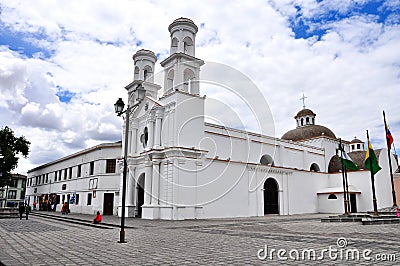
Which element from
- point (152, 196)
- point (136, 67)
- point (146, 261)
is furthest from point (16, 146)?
point (146, 261)

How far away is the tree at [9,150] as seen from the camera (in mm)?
38812

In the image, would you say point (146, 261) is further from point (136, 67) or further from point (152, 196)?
point (136, 67)

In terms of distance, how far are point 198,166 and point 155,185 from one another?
3852 mm

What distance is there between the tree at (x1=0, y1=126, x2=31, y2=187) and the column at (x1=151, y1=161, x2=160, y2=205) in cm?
2147

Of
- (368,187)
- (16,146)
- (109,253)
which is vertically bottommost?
(109,253)

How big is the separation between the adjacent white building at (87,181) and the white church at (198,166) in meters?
0.78

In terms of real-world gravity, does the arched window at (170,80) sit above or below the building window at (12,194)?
above

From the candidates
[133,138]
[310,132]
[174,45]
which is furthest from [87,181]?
[310,132]

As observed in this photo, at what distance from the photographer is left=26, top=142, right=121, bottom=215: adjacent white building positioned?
34.0m

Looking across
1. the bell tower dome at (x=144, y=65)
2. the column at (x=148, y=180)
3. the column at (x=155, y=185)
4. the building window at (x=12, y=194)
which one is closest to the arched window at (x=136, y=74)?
the bell tower dome at (x=144, y=65)

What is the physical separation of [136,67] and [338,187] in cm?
2689

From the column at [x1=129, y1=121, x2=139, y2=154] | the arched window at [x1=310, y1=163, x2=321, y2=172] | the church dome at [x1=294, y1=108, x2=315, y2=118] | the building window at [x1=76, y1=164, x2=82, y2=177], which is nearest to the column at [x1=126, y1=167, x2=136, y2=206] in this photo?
the column at [x1=129, y1=121, x2=139, y2=154]

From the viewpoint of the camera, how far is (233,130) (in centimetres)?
3203

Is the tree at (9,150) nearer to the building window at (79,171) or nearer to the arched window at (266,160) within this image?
the building window at (79,171)
